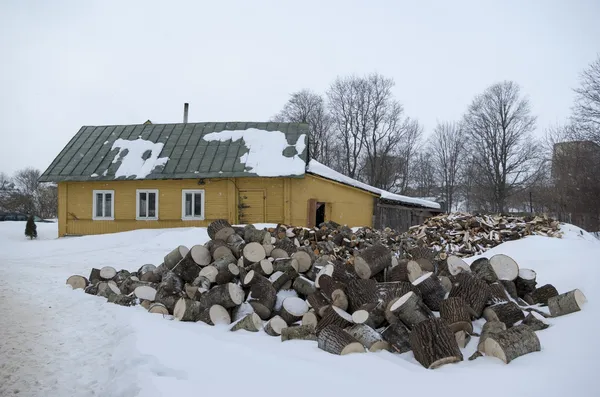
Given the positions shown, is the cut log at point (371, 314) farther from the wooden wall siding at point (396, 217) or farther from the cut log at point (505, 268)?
the wooden wall siding at point (396, 217)

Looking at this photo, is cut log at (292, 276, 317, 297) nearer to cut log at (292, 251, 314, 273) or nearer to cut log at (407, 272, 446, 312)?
cut log at (292, 251, 314, 273)

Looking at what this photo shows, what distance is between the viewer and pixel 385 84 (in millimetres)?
40844

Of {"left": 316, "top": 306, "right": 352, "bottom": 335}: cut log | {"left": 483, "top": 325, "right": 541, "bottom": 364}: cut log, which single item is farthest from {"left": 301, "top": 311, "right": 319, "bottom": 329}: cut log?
{"left": 483, "top": 325, "right": 541, "bottom": 364}: cut log

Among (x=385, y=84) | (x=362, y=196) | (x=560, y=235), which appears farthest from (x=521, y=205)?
(x=560, y=235)

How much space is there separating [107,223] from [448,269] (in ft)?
52.4

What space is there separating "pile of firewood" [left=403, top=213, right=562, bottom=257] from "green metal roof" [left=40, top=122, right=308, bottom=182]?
5622 millimetres

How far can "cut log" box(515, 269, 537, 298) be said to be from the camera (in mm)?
5703

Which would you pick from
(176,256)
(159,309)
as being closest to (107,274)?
(176,256)

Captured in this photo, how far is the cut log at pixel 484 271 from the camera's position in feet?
18.7

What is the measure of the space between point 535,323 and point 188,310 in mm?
4369

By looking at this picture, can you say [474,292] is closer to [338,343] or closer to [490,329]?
[490,329]

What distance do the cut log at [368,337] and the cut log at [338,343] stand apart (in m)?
0.16

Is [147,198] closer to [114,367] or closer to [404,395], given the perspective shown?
[114,367]

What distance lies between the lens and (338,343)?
4230mm
